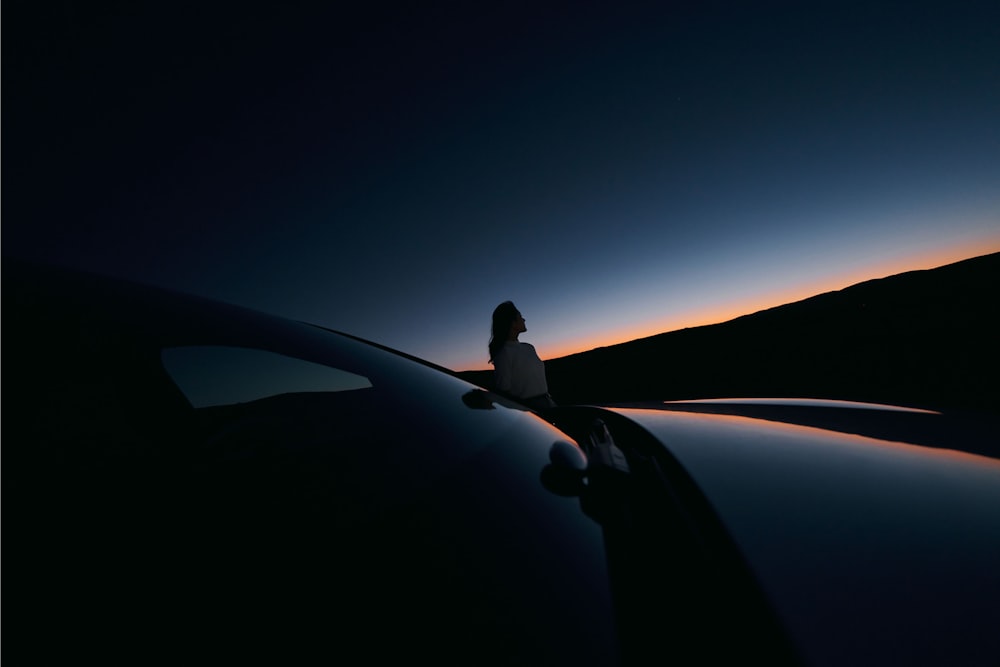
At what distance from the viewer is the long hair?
442 centimetres

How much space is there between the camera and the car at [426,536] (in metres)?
0.45

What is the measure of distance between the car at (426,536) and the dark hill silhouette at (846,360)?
2796 millimetres

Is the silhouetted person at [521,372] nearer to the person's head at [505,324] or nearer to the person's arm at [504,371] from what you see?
the person's arm at [504,371]

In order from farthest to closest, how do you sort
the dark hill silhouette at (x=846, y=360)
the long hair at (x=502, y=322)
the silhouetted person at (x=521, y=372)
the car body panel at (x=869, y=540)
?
the dark hill silhouette at (x=846, y=360), the long hair at (x=502, y=322), the silhouetted person at (x=521, y=372), the car body panel at (x=869, y=540)

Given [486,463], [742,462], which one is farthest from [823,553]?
[486,463]

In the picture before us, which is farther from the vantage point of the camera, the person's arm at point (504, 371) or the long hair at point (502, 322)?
the long hair at point (502, 322)

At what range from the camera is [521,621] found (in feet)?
1.62

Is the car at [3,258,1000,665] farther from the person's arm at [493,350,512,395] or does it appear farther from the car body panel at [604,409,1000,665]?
the person's arm at [493,350,512,395]

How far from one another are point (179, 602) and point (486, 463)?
1.81 feet

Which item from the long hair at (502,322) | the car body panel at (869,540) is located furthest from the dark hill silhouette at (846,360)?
the car body panel at (869,540)

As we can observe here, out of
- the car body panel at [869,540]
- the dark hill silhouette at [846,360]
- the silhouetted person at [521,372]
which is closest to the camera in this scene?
the car body panel at [869,540]

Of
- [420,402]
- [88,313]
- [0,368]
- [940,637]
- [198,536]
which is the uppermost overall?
[88,313]

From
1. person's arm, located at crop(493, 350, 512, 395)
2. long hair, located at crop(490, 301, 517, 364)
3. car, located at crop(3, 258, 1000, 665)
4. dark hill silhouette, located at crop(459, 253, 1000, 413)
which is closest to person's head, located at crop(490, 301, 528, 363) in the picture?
long hair, located at crop(490, 301, 517, 364)

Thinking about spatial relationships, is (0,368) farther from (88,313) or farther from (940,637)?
(940,637)
